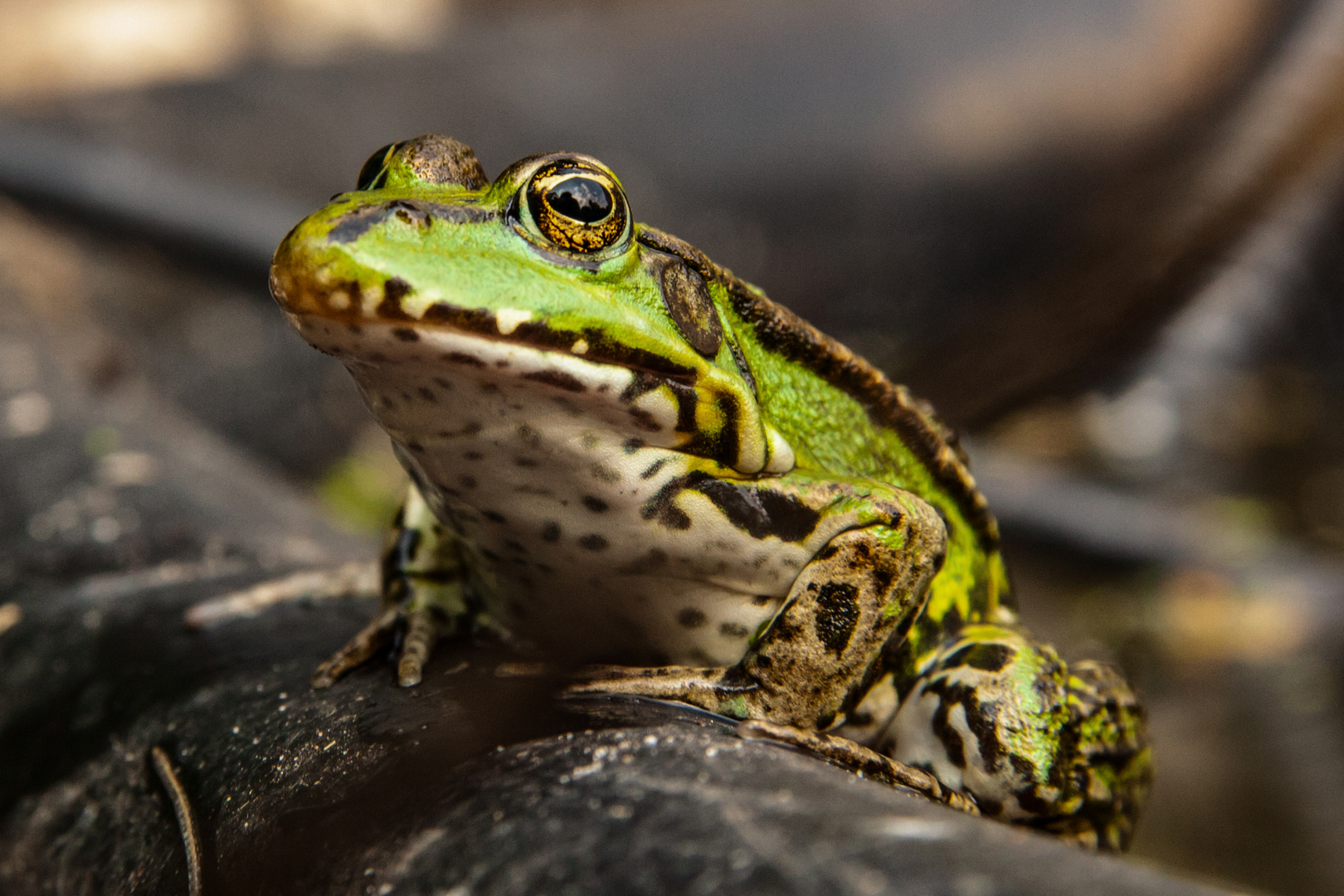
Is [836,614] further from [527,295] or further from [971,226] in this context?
[971,226]

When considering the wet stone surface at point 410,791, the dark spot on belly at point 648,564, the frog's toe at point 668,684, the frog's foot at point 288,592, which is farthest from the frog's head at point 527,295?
the frog's foot at point 288,592

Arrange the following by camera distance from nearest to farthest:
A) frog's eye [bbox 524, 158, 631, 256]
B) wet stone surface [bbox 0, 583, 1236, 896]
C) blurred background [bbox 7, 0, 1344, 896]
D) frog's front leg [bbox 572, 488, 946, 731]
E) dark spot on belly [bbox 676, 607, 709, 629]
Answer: wet stone surface [bbox 0, 583, 1236, 896] < frog's eye [bbox 524, 158, 631, 256] < frog's front leg [bbox 572, 488, 946, 731] < dark spot on belly [bbox 676, 607, 709, 629] < blurred background [bbox 7, 0, 1344, 896]

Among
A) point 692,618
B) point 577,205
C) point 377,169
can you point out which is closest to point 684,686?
point 692,618

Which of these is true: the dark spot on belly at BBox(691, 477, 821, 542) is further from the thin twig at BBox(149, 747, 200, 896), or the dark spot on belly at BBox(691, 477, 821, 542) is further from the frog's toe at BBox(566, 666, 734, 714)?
the thin twig at BBox(149, 747, 200, 896)

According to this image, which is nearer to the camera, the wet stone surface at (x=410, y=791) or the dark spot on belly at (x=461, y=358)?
the wet stone surface at (x=410, y=791)

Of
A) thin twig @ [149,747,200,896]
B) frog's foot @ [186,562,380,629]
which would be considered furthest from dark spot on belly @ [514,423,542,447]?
frog's foot @ [186,562,380,629]

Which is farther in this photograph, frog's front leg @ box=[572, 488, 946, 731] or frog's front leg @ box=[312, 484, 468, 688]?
frog's front leg @ box=[312, 484, 468, 688]

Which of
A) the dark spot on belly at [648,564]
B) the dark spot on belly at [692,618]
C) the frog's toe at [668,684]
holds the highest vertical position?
the dark spot on belly at [648,564]

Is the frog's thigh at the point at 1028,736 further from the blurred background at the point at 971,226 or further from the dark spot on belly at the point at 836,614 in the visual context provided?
the blurred background at the point at 971,226
